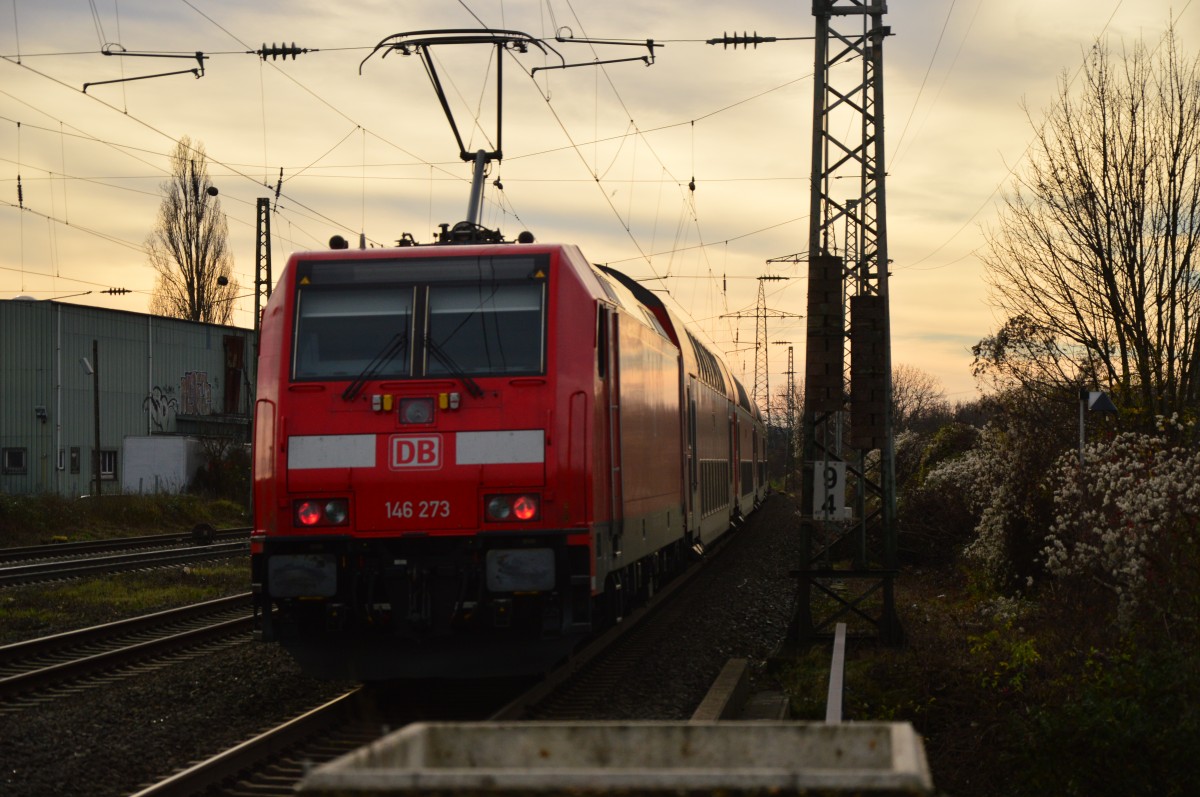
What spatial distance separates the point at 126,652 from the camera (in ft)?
40.3

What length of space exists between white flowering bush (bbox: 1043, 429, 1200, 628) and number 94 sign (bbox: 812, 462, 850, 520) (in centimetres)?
209

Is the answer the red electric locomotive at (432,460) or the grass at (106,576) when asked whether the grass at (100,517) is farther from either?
the red electric locomotive at (432,460)

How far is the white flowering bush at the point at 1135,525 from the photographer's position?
9.79 m

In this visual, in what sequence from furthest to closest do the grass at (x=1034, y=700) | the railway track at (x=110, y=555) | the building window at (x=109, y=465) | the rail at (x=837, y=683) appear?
the building window at (x=109, y=465)
the railway track at (x=110, y=555)
the grass at (x=1034, y=700)
the rail at (x=837, y=683)

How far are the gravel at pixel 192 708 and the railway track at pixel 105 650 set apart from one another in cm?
36

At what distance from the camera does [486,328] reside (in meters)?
9.85

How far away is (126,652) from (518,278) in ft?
17.8

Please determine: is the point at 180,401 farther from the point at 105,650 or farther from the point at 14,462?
the point at 105,650

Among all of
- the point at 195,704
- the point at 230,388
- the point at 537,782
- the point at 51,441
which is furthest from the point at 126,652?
the point at 230,388

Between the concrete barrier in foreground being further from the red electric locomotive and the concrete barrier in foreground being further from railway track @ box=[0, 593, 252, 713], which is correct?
railway track @ box=[0, 593, 252, 713]

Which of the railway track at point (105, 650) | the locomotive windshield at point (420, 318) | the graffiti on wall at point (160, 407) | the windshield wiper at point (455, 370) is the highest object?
the graffiti on wall at point (160, 407)

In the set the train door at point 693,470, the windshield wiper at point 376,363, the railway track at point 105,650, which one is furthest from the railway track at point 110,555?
the windshield wiper at point 376,363

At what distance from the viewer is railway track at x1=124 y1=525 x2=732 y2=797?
7.39 meters

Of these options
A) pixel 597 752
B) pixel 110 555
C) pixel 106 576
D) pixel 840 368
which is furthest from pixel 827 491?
pixel 110 555
